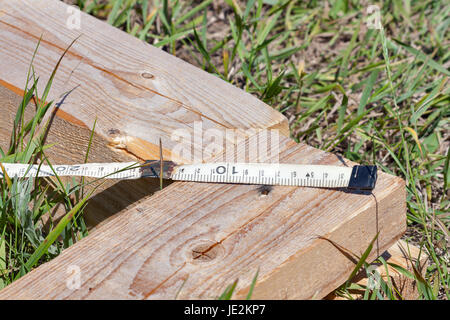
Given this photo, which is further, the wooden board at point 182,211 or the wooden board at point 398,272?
the wooden board at point 398,272

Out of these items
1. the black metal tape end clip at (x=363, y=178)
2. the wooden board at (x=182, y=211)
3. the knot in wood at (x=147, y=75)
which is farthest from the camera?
the knot in wood at (x=147, y=75)

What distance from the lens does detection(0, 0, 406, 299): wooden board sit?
1.45 metres

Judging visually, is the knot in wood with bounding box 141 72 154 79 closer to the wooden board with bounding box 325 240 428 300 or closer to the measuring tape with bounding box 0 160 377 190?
the measuring tape with bounding box 0 160 377 190

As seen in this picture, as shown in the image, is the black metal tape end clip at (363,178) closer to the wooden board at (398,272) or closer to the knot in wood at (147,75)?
the wooden board at (398,272)

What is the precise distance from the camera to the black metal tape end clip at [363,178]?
5.52ft

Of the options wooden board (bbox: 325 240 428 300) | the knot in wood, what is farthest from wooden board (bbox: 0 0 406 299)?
wooden board (bbox: 325 240 428 300)

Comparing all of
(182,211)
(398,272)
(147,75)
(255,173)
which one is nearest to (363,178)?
(255,173)

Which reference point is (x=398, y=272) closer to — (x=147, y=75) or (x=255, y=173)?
(x=255, y=173)

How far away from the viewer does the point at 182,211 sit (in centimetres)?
163

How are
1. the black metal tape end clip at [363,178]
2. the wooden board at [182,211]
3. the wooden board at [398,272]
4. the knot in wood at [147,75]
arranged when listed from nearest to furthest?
the wooden board at [182,211], the black metal tape end clip at [363,178], the wooden board at [398,272], the knot in wood at [147,75]

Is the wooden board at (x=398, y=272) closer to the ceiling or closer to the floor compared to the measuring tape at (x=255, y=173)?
closer to the floor

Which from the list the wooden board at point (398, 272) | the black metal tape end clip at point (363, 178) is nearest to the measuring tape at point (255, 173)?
the black metal tape end clip at point (363, 178)

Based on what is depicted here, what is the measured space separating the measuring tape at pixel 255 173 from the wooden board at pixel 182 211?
0.09 ft

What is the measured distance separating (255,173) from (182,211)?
248 millimetres
